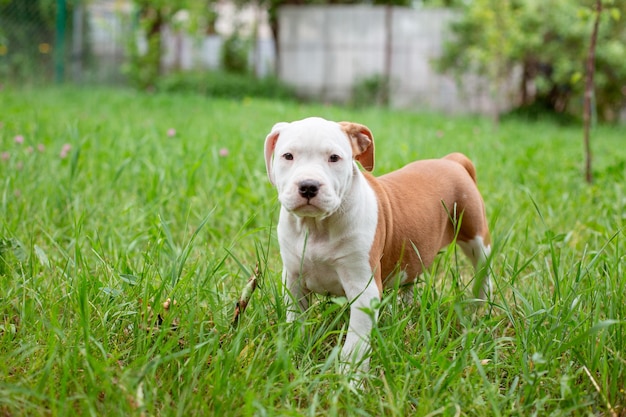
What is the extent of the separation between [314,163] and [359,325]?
0.59 metres

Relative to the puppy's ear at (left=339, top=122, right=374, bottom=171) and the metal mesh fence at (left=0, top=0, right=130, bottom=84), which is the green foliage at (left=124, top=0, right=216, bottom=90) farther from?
the puppy's ear at (left=339, top=122, right=374, bottom=171)

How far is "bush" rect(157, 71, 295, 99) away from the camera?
45.9 feet

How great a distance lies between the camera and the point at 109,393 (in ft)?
5.64

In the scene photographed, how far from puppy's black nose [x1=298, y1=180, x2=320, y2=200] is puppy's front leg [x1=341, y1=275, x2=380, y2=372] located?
37cm

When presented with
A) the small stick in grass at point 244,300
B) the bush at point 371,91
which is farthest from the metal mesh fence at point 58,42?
the small stick in grass at point 244,300

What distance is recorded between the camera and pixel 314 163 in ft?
7.46

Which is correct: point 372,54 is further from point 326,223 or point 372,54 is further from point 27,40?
point 326,223

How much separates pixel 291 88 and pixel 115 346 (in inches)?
533

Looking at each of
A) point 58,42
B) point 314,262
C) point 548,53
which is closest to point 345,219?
point 314,262

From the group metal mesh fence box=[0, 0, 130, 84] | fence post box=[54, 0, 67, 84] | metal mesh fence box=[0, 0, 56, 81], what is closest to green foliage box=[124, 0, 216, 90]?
metal mesh fence box=[0, 0, 130, 84]

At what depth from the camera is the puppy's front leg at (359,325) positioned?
2133 mm

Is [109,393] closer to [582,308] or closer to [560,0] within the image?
[582,308]

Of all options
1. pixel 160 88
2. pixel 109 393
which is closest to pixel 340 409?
pixel 109 393

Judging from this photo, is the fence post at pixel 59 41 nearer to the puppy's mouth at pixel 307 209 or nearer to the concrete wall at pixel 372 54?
the concrete wall at pixel 372 54
